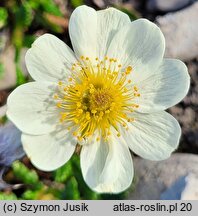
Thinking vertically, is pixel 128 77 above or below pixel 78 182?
above

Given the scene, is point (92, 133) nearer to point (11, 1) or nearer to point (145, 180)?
point (145, 180)

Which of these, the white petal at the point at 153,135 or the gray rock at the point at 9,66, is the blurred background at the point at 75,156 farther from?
the white petal at the point at 153,135

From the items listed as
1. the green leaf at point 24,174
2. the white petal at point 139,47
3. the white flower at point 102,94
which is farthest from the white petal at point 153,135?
the green leaf at point 24,174

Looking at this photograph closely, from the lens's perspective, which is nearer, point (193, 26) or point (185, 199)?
point (185, 199)

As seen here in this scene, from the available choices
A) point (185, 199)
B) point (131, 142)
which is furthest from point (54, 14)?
point (185, 199)

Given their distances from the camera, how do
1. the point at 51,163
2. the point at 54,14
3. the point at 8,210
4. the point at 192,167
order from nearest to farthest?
the point at 51,163 < the point at 8,210 < the point at 192,167 < the point at 54,14

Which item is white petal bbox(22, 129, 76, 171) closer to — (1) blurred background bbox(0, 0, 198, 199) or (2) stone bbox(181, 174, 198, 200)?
(1) blurred background bbox(0, 0, 198, 199)
